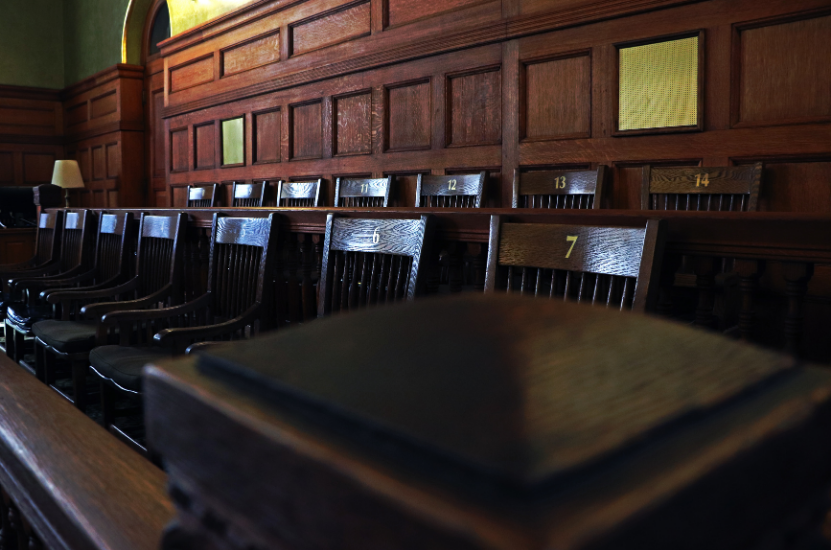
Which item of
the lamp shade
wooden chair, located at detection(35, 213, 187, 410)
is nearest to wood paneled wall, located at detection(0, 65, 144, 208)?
the lamp shade

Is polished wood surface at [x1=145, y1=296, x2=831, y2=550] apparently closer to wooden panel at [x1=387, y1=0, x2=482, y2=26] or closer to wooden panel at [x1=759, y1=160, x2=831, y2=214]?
wooden panel at [x1=759, y1=160, x2=831, y2=214]

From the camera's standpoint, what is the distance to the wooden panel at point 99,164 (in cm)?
876

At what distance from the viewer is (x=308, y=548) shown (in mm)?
262

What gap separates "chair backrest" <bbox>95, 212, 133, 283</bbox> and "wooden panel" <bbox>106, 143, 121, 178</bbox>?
529cm

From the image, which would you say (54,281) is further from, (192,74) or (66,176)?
(66,176)

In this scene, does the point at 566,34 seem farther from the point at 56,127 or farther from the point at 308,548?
the point at 56,127

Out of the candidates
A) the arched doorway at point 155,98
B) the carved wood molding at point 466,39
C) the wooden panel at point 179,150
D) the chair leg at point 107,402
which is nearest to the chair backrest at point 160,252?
the chair leg at point 107,402

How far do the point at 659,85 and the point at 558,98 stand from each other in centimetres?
58

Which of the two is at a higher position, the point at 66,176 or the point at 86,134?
the point at 86,134

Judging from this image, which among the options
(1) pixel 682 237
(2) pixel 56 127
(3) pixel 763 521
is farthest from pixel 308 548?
(2) pixel 56 127

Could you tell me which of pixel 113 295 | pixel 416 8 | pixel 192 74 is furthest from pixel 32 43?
pixel 113 295

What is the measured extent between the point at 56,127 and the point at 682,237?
10621 mm

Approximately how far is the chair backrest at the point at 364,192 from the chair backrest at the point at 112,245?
1.40 meters

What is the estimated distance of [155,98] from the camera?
812cm
